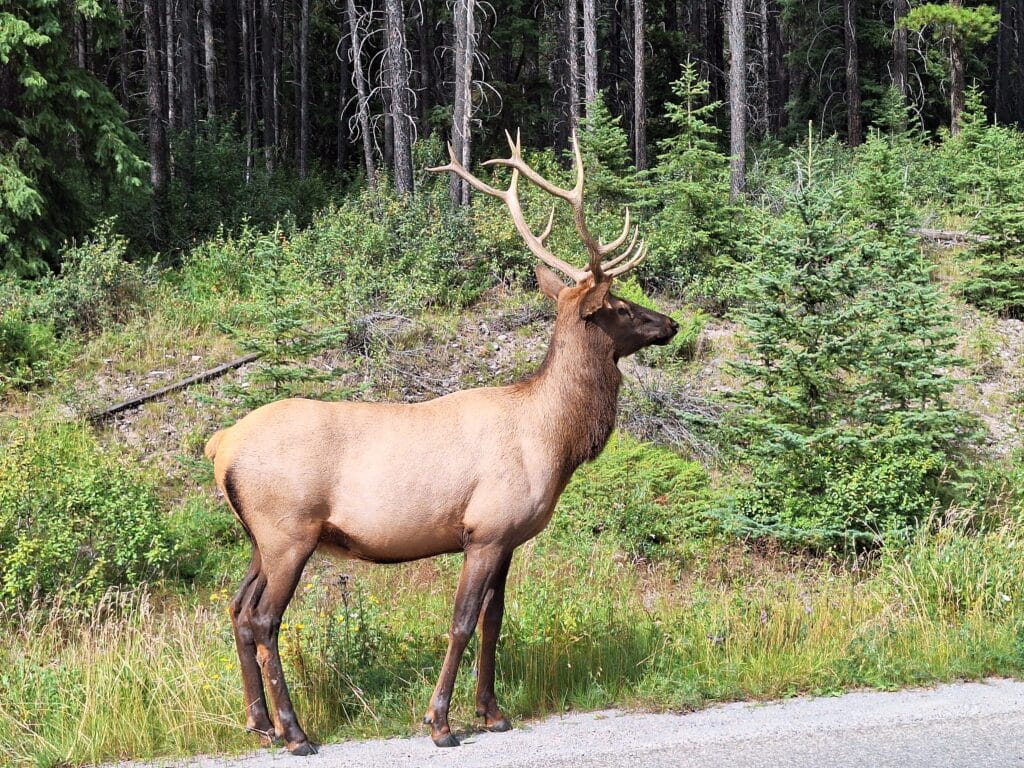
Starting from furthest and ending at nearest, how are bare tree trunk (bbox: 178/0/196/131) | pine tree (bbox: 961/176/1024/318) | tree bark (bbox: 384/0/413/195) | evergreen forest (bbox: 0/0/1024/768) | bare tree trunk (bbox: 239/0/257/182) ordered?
1. bare tree trunk (bbox: 239/0/257/182)
2. bare tree trunk (bbox: 178/0/196/131)
3. tree bark (bbox: 384/0/413/195)
4. pine tree (bbox: 961/176/1024/318)
5. evergreen forest (bbox: 0/0/1024/768)

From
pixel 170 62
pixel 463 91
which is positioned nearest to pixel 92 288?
pixel 463 91

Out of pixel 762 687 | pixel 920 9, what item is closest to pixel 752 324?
pixel 762 687

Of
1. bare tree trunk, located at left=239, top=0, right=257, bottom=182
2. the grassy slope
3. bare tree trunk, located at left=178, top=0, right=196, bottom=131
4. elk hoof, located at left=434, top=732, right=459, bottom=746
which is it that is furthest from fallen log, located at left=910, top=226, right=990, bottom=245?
bare tree trunk, located at left=239, top=0, right=257, bottom=182

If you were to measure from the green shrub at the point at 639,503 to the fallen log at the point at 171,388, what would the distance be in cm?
493

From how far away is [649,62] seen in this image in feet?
117

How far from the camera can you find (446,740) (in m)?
5.19

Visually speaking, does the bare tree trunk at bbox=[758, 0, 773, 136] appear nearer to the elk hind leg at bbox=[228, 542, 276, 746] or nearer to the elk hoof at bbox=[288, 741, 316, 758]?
the elk hind leg at bbox=[228, 542, 276, 746]

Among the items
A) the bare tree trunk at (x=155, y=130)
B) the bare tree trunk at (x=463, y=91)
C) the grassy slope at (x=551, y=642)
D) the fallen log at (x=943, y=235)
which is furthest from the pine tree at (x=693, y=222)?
the bare tree trunk at (x=155, y=130)

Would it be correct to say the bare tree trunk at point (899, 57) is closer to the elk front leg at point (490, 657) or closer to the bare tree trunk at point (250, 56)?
the bare tree trunk at point (250, 56)

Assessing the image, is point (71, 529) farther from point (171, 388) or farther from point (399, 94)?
point (399, 94)

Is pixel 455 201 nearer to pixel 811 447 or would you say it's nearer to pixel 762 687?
pixel 811 447

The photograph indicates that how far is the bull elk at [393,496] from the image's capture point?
5250 millimetres

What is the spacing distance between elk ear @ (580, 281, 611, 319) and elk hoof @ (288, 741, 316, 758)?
277cm

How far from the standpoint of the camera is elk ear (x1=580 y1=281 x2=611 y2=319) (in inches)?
228
